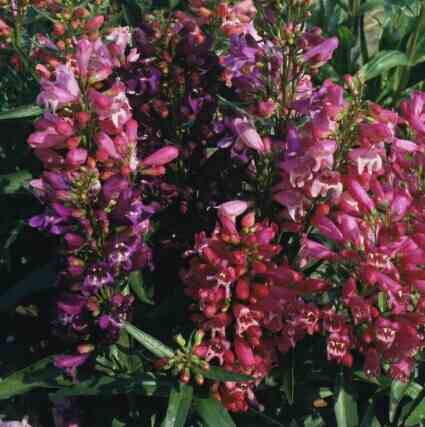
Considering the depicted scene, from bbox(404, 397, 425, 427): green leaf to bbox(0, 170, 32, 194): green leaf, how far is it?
6.31 ft

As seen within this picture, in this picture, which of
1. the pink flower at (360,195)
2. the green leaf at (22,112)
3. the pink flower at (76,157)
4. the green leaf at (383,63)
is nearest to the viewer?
the pink flower at (76,157)

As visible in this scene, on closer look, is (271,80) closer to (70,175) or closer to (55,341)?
(70,175)

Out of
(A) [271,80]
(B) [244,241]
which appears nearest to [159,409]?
(B) [244,241]

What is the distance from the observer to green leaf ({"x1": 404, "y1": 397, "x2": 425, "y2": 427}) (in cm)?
267

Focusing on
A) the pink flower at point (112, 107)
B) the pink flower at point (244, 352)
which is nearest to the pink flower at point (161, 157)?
the pink flower at point (112, 107)

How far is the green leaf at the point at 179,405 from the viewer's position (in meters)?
2.32

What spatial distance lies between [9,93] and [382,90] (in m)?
2.49

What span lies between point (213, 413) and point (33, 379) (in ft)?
2.33

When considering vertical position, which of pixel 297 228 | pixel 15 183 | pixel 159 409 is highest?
pixel 297 228

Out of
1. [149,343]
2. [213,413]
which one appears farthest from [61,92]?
[213,413]

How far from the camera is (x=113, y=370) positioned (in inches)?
105

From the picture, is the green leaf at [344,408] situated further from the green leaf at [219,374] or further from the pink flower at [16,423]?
the pink flower at [16,423]

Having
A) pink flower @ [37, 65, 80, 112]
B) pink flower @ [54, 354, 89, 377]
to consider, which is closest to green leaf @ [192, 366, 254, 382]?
pink flower @ [54, 354, 89, 377]

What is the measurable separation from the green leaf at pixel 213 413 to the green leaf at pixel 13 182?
4.31 ft
